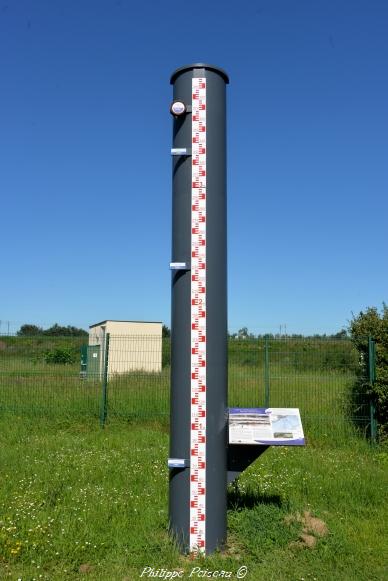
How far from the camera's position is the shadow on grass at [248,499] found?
5.75 metres

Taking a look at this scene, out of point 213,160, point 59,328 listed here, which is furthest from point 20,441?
point 59,328

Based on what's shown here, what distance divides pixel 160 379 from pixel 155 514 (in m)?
6.17

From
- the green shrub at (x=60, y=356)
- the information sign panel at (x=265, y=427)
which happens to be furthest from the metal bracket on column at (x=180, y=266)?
the green shrub at (x=60, y=356)

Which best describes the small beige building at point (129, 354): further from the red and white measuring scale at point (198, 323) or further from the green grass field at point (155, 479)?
the red and white measuring scale at point (198, 323)

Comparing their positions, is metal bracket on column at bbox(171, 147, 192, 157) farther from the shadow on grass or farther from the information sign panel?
the shadow on grass

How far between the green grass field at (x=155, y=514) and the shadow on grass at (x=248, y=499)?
0.02 m

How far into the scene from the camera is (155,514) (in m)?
5.48

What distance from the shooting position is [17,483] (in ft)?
21.7

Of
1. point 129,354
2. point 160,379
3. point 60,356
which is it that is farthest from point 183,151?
point 60,356

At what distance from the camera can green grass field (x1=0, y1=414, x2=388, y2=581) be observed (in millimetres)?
Answer: 4516

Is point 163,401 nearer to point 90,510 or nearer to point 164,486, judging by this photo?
point 164,486

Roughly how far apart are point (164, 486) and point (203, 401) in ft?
7.55

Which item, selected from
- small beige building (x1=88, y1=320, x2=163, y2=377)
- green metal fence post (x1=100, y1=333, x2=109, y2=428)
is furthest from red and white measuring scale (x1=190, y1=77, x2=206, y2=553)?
small beige building (x1=88, y1=320, x2=163, y2=377)

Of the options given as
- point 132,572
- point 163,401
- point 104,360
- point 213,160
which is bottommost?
point 132,572
